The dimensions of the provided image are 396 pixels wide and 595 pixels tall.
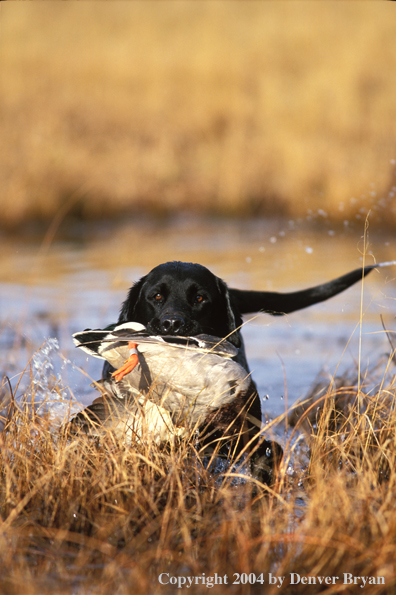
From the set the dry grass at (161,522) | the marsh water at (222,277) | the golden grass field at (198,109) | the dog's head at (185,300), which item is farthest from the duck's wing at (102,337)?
the golden grass field at (198,109)

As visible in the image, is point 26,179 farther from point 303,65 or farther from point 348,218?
point 303,65

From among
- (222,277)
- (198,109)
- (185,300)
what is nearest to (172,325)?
(185,300)

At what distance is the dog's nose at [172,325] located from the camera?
275 cm

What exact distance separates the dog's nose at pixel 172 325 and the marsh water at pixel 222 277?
361 millimetres

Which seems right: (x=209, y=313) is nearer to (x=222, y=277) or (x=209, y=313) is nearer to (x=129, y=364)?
(x=129, y=364)

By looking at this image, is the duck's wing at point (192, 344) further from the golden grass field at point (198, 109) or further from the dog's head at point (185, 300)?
the golden grass field at point (198, 109)

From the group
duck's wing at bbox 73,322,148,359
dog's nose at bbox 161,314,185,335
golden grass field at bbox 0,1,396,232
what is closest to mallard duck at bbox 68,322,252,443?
duck's wing at bbox 73,322,148,359

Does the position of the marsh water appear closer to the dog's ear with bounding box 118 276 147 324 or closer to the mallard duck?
the mallard duck

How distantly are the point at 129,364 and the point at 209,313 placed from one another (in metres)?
1.01

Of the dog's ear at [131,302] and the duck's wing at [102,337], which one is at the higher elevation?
the dog's ear at [131,302]

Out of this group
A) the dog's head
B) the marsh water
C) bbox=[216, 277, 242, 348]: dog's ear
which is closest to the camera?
the dog's head

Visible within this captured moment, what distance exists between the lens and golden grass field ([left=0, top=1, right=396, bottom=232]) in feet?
36.9

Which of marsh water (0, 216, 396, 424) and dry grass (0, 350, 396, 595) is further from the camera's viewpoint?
marsh water (0, 216, 396, 424)

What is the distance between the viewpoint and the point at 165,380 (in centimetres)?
244
